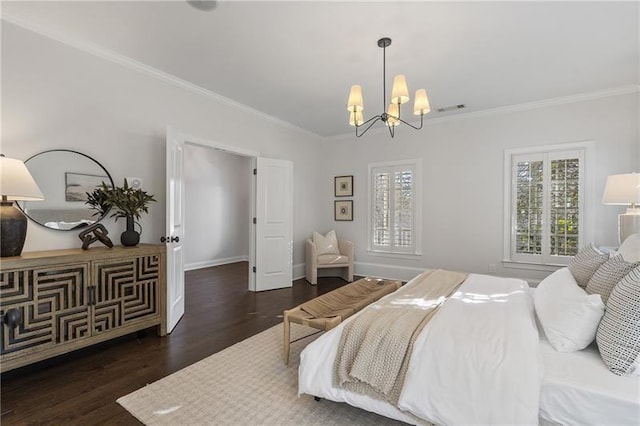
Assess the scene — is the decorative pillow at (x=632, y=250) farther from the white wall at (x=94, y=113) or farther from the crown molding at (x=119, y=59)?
the crown molding at (x=119, y=59)

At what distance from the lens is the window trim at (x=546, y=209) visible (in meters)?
4.08

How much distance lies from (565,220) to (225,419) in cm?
477

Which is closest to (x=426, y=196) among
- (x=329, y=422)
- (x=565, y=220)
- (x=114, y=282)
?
(x=565, y=220)

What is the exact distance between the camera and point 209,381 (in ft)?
7.29

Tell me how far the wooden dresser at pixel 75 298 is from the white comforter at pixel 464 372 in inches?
73.3

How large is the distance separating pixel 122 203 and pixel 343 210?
3.98m

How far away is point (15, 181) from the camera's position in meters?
2.15

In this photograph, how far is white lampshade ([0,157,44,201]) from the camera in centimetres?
211

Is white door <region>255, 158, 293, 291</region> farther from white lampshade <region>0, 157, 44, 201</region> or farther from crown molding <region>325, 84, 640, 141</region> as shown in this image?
white lampshade <region>0, 157, 44, 201</region>

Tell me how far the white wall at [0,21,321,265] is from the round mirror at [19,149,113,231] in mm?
69

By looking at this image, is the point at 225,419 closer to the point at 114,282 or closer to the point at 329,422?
the point at 329,422

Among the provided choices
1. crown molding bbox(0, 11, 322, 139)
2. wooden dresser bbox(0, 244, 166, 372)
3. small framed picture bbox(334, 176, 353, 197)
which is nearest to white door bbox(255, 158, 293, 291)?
crown molding bbox(0, 11, 322, 139)

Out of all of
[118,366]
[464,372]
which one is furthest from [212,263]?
[464,372]

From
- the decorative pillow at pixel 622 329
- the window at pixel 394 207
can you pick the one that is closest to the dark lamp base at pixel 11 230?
the decorative pillow at pixel 622 329
